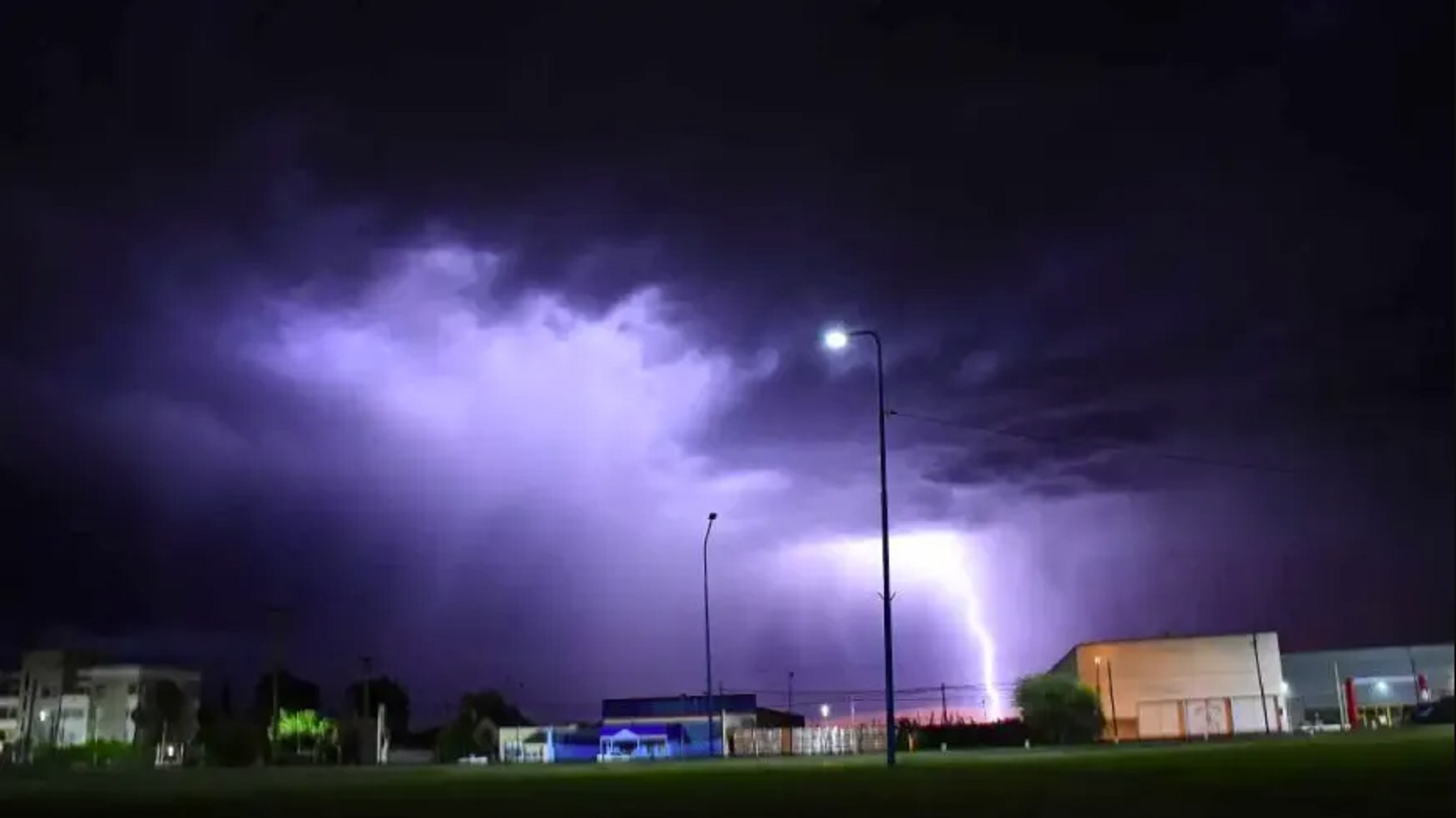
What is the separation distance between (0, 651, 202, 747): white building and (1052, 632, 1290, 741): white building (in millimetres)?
68763

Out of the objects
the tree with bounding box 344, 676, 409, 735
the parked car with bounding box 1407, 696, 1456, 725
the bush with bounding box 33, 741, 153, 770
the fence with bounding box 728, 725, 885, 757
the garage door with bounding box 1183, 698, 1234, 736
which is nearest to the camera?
the bush with bounding box 33, 741, 153, 770

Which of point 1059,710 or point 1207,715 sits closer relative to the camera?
point 1059,710

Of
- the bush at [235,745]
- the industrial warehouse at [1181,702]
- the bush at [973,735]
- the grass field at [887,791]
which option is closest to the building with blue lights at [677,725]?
the industrial warehouse at [1181,702]

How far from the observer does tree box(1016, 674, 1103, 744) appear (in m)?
79.8

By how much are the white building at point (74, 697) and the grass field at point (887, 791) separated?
67586mm

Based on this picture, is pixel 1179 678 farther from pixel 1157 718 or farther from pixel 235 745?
pixel 235 745

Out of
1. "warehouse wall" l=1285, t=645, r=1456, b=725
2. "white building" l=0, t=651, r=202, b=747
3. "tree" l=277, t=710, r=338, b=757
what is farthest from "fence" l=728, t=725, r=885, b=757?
"white building" l=0, t=651, r=202, b=747

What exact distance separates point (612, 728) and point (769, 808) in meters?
75.4

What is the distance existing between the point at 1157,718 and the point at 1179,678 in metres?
3.91

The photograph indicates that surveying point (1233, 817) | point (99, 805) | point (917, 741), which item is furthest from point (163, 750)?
A: point (1233, 817)

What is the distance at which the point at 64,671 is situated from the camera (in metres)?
95.7

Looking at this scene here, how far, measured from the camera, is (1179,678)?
101500 mm

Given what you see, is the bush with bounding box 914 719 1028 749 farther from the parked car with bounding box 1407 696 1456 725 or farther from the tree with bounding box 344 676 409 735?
the tree with bounding box 344 676 409 735

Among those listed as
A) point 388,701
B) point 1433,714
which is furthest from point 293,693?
point 1433,714
